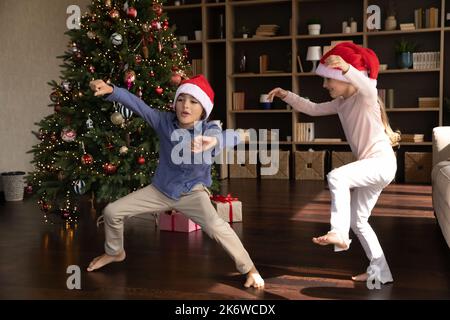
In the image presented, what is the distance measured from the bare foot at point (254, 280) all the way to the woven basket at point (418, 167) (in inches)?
175

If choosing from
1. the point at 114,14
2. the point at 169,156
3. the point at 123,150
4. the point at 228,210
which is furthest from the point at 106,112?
the point at 169,156

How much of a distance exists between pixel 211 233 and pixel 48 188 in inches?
71.3

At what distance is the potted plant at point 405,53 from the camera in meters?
7.00

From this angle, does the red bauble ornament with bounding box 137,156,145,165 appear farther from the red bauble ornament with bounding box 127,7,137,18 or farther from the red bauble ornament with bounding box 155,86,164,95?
the red bauble ornament with bounding box 127,7,137,18

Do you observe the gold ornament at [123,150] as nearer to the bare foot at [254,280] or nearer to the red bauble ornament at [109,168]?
the red bauble ornament at [109,168]

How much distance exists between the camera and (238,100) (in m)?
7.68

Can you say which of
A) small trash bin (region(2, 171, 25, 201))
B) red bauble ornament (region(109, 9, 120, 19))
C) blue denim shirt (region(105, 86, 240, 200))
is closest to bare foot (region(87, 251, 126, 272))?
blue denim shirt (region(105, 86, 240, 200))

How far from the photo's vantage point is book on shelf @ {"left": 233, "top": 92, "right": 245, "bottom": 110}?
302 inches

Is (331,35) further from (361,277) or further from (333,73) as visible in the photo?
(361,277)

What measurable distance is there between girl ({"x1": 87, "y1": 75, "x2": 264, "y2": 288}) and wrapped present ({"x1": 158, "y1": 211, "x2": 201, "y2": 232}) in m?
1.18

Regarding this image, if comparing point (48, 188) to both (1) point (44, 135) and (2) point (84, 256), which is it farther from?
(2) point (84, 256)

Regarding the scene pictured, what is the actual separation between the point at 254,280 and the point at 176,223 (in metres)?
1.39

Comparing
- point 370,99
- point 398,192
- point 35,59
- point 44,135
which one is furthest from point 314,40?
point 370,99

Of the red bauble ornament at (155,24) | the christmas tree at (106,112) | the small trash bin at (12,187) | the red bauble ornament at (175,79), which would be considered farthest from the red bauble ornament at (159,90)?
the small trash bin at (12,187)
